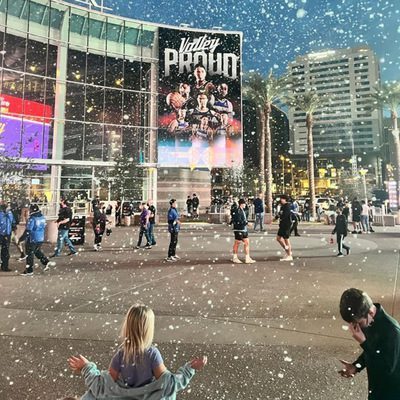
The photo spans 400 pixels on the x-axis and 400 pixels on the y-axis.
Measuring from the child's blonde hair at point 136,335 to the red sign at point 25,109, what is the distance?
2971 cm

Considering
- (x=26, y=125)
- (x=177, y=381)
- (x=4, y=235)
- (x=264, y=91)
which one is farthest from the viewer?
(x=264, y=91)

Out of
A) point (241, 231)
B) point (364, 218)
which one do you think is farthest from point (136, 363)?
point (364, 218)

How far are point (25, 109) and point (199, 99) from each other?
54.1 ft

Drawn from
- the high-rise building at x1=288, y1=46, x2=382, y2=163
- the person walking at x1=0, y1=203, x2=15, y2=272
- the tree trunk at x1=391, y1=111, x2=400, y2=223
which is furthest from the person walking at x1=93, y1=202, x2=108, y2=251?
the high-rise building at x1=288, y1=46, x2=382, y2=163

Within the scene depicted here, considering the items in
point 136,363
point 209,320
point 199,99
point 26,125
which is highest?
point 199,99

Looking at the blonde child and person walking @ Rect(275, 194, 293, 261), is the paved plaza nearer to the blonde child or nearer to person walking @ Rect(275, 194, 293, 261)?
person walking @ Rect(275, 194, 293, 261)

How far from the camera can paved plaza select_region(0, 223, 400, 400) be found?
329 cm

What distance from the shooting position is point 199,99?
35344 millimetres

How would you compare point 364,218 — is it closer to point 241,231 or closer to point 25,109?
point 241,231

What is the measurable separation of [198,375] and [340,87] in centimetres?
15499

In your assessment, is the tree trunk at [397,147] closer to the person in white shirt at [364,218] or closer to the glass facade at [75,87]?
the person in white shirt at [364,218]

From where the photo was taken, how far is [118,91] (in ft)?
107

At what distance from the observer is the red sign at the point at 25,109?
89.1ft

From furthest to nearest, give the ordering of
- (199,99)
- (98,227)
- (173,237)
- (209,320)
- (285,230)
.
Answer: (199,99) → (98,227) → (173,237) → (285,230) → (209,320)
